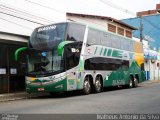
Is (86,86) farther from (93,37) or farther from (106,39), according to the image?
(106,39)

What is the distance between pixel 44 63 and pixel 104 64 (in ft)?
17.8

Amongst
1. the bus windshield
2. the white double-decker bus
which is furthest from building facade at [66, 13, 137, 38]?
the bus windshield

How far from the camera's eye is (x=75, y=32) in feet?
65.6

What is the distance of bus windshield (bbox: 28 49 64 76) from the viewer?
18.8 m

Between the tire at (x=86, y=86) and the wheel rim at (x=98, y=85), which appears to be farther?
the wheel rim at (x=98, y=85)

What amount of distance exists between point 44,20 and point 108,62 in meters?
5.31

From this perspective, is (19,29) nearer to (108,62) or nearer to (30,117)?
(108,62)

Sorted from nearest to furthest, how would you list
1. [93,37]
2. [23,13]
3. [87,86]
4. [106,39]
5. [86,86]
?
1. [86,86]
2. [87,86]
3. [93,37]
4. [23,13]
5. [106,39]

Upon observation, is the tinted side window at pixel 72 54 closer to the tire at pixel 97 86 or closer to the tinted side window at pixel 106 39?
the tire at pixel 97 86

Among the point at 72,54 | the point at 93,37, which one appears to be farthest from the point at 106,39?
the point at 72,54

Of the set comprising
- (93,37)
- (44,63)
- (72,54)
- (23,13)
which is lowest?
(44,63)

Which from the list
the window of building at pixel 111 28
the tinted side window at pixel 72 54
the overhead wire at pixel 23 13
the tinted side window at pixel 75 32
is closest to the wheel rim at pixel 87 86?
the tinted side window at pixel 72 54

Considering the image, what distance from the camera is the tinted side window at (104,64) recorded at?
69.7 feet

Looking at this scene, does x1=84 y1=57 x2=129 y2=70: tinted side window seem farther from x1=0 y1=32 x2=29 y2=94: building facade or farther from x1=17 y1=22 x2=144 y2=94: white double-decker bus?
x1=0 y1=32 x2=29 y2=94: building facade
